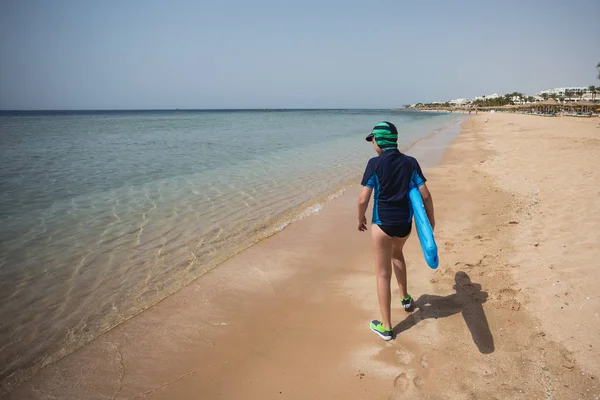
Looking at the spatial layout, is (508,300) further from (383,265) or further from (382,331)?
(383,265)

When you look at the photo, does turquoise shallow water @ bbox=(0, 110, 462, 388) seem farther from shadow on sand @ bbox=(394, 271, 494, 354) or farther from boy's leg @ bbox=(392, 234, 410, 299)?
shadow on sand @ bbox=(394, 271, 494, 354)

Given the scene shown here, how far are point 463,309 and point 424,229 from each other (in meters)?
1.47

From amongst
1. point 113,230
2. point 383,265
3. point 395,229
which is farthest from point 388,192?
point 113,230

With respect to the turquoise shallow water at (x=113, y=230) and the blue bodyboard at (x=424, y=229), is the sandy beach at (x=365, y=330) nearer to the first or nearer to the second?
the turquoise shallow water at (x=113, y=230)

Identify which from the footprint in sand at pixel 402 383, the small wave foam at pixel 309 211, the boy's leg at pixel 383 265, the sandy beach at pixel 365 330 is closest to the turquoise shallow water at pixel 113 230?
the small wave foam at pixel 309 211

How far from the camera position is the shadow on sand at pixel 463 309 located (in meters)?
3.24

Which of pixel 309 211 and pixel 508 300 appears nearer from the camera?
pixel 508 300

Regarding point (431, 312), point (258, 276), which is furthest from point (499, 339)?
point (258, 276)

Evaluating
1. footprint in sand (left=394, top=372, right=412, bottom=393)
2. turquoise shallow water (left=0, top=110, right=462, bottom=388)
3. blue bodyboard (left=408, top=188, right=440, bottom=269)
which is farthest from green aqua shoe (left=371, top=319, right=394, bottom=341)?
turquoise shallow water (left=0, top=110, right=462, bottom=388)

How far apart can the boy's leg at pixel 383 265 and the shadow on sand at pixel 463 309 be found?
1.22 ft

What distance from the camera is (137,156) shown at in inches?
686

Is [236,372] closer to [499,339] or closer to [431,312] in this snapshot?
[431,312]

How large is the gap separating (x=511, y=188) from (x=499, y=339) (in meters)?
6.64

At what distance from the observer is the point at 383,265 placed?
3180mm
